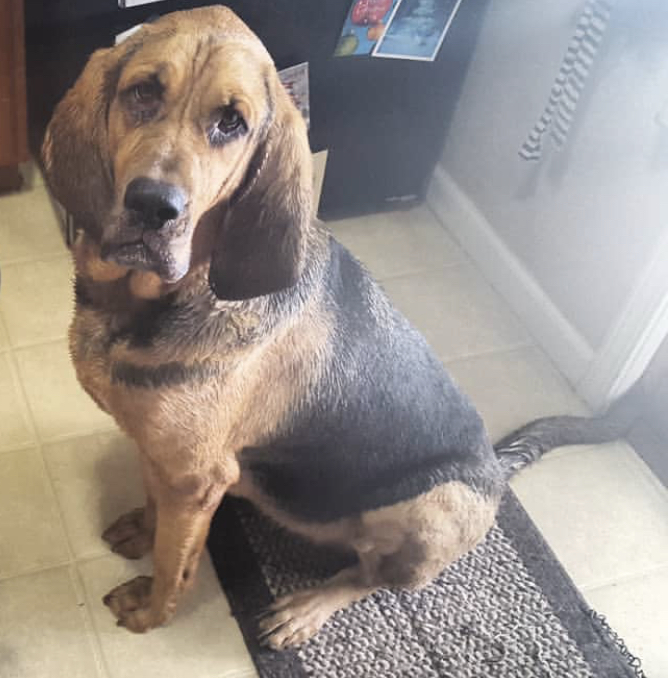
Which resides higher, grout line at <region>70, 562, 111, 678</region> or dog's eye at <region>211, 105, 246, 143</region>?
dog's eye at <region>211, 105, 246, 143</region>

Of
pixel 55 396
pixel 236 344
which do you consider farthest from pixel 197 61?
pixel 55 396

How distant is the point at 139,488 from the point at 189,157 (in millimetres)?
1140

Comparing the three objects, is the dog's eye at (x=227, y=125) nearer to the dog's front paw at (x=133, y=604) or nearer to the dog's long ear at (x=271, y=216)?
the dog's long ear at (x=271, y=216)

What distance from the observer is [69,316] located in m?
2.53

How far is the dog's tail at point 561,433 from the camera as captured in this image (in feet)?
7.52

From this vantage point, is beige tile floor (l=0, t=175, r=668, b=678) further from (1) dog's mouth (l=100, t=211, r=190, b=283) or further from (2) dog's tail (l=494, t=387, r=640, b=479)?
(1) dog's mouth (l=100, t=211, r=190, b=283)

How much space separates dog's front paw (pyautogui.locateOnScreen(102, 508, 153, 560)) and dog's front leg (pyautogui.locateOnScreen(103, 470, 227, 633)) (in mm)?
75

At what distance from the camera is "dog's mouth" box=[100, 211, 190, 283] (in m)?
1.31

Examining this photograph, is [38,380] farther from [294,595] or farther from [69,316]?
[294,595]

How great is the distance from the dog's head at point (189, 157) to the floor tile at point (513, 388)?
1207mm

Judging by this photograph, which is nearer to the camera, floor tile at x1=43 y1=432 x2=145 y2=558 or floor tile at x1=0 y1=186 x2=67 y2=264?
floor tile at x1=43 y1=432 x2=145 y2=558

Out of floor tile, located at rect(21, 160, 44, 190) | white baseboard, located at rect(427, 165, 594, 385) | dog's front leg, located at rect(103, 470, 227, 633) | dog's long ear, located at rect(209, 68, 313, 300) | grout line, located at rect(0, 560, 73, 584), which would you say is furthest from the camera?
floor tile, located at rect(21, 160, 44, 190)

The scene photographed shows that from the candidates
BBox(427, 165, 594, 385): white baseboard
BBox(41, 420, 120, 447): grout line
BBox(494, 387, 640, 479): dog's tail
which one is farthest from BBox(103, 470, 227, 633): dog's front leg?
BBox(427, 165, 594, 385): white baseboard

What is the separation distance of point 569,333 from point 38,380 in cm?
138
